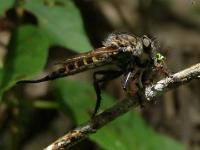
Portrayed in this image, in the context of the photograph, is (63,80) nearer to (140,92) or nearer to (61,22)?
(61,22)

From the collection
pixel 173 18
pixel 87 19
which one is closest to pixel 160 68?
pixel 87 19

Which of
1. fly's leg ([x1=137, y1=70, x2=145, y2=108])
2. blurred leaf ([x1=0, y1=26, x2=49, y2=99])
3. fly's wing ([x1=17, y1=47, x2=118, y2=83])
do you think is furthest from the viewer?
blurred leaf ([x1=0, y1=26, x2=49, y2=99])

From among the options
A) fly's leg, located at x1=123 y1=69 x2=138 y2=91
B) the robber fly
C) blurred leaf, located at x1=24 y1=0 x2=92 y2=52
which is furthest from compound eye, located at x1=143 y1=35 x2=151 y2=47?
blurred leaf, located at x1=24 y1=0 x2=92 y2=52

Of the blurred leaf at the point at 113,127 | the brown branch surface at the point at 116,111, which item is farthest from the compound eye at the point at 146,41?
the blurred leaf at the point at 113,127

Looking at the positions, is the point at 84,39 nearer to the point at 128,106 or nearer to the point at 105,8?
the point at 128,106

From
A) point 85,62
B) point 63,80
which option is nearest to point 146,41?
point 85,62

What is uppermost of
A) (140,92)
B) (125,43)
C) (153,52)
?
(125,43)

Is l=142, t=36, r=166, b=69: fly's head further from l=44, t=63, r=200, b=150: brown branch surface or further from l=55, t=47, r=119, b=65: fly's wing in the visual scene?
l=44, t=63, r=200, b=150: brown branch surface

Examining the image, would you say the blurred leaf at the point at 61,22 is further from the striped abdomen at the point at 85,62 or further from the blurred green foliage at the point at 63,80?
the striped abdomen at the point at 85,62
